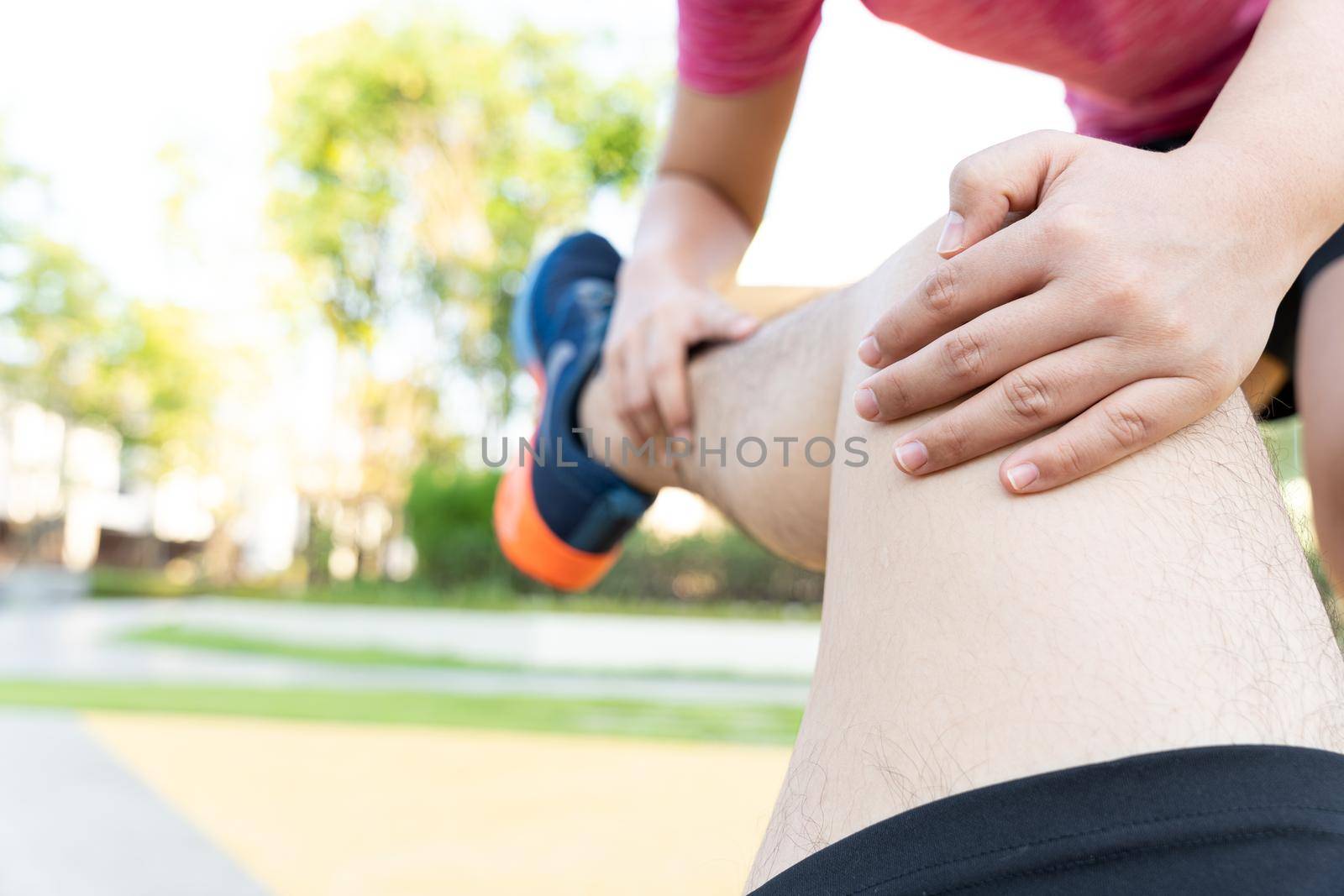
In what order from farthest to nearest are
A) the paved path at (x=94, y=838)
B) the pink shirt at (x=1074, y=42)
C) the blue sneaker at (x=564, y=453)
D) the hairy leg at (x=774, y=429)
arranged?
the paved path at (x=94, y=838)
the blue sneaker at (x=564, y=453)
the pink shirt at (x=1074, y=42)
the hairy leg at (x=774, y=429)

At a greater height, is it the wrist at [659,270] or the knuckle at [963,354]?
the wrist at [659,270]

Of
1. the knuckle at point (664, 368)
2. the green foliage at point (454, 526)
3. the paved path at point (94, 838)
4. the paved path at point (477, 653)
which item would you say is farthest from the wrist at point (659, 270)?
the green foliage at point (454, 526)

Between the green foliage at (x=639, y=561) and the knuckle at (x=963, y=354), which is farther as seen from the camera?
the green foliage at (x=639, y=561)

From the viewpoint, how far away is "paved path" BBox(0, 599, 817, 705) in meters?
4.24

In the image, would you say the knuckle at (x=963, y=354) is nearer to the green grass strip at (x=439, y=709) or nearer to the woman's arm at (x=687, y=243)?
the woman's arm at (x=687, y=243)

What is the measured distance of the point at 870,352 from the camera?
1.42 feet

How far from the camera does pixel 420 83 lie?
7750 millimetres

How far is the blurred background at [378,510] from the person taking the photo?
1472 mm

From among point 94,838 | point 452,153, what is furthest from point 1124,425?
point 452,153

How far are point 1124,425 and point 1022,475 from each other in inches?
1.8

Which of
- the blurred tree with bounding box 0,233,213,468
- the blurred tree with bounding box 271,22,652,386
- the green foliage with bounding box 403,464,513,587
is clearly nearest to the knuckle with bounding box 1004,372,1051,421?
the green foliage with bounding box 403,464,513,587

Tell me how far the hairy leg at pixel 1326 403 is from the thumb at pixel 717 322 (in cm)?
52

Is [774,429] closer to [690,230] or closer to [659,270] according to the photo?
[659,270]

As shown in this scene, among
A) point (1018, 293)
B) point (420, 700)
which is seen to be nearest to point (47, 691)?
point (420, 700)
